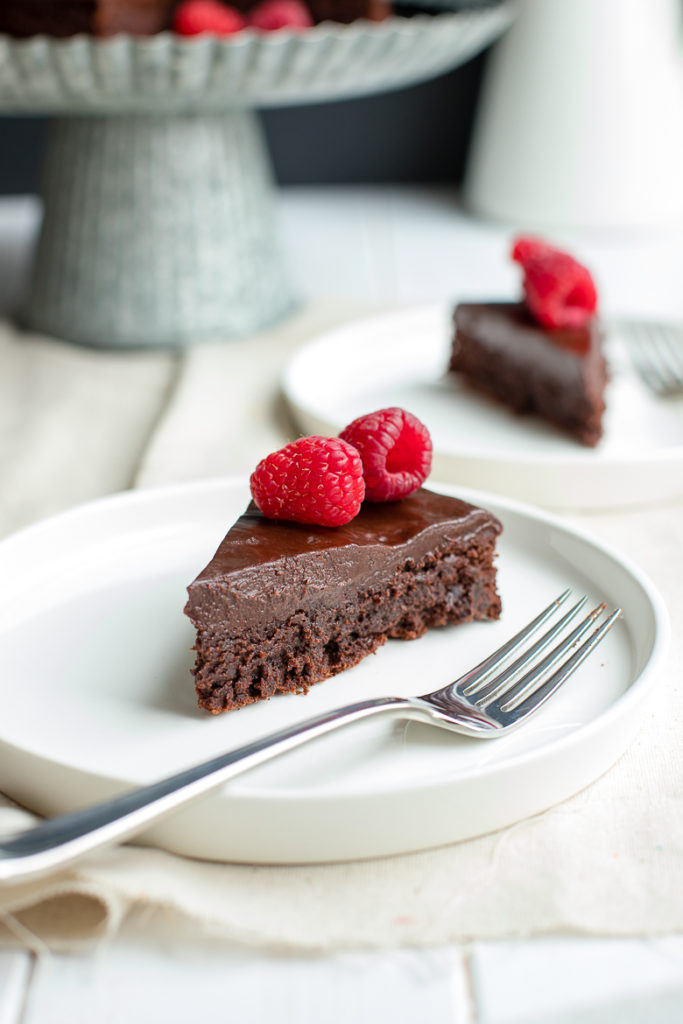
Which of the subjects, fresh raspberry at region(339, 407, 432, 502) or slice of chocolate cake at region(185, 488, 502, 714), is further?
fresh raspberry at region(339, 407, 432, 502)

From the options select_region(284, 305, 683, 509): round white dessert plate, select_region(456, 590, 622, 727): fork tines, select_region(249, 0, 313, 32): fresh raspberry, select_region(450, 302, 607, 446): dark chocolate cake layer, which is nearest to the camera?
select_region(456, 590, 622, 727): fork tines

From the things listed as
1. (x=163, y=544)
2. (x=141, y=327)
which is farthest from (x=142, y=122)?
(x=163, y=544)

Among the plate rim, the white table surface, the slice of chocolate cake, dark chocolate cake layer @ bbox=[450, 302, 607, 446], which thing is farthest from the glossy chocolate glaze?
dark chocolate cake layer @ bbox=[450, 302, 607, 446]

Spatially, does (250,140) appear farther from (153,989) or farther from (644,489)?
(153,989)

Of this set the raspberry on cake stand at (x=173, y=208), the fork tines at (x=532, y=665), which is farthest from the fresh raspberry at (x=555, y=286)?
the fork tines at (x=532, y=665)

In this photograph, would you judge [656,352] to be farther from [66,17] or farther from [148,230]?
[66,17]

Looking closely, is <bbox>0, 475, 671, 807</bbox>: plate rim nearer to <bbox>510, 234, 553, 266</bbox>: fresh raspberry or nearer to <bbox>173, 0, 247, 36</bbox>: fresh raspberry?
<bbox>510, 234, 553, 266</bbox>: fresh raspberry
